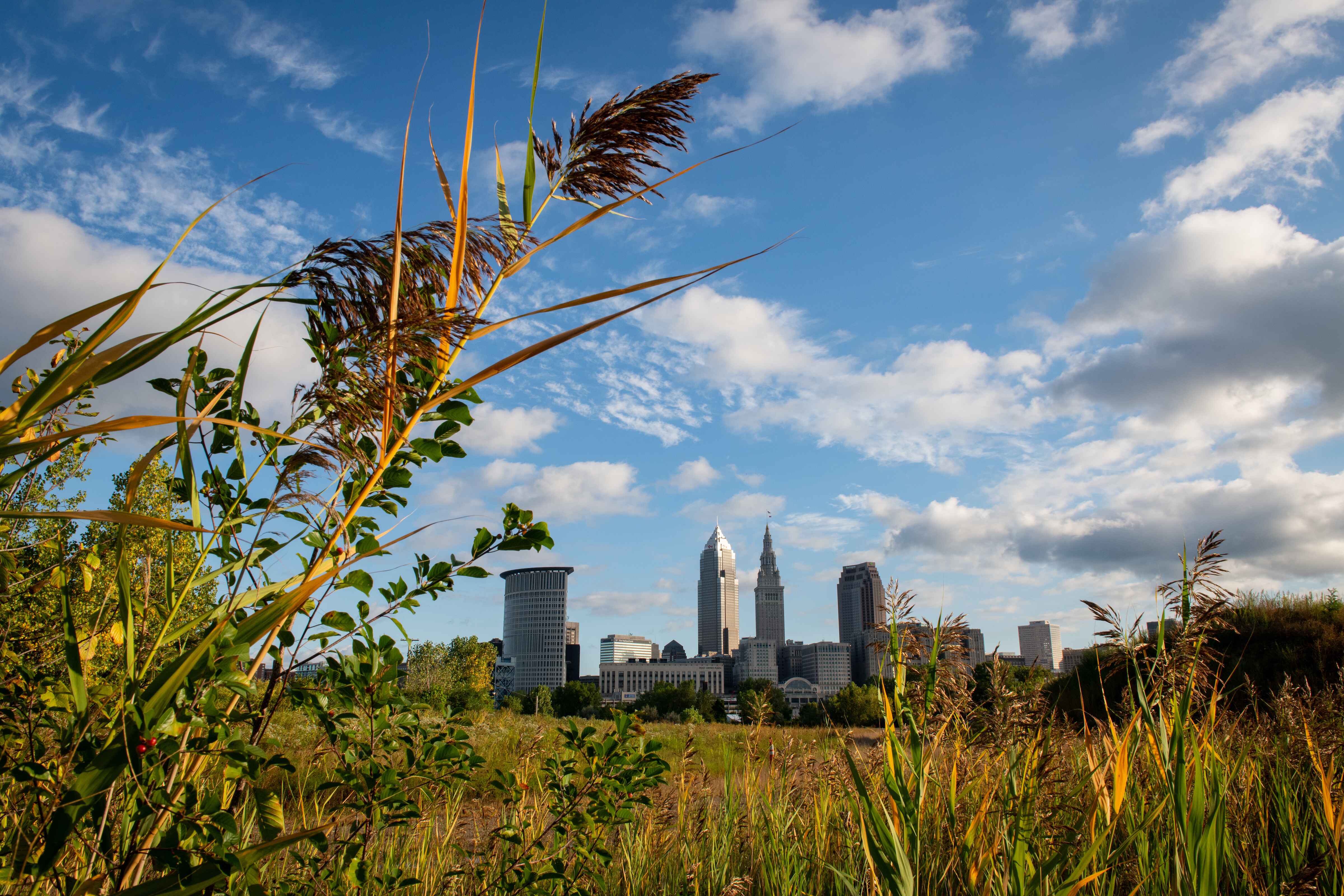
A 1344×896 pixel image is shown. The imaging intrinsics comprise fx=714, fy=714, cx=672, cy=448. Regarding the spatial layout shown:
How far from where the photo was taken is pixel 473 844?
10.3 feet

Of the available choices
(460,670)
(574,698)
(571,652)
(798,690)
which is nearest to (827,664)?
(798,690)

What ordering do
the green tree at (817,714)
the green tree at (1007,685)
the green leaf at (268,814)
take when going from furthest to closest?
1. the green tree at (817,714)
2. the green tree at (1007,685)
3. the green leaf at (268,814)

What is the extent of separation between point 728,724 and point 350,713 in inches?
558


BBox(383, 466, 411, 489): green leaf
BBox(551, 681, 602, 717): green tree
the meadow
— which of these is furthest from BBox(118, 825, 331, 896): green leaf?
BBox(551, 681, 602, 717): green tree

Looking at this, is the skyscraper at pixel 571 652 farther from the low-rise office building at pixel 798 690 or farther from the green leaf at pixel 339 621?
the green leaf at pixel 339 621

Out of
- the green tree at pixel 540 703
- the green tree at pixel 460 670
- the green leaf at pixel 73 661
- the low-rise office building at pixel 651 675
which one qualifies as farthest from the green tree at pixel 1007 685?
the low-rise office building at pixel 651 675

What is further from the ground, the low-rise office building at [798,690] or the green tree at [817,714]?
the green tree at [817,714]

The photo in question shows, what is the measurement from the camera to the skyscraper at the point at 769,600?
174 m

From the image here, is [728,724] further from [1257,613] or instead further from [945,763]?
[945,763]

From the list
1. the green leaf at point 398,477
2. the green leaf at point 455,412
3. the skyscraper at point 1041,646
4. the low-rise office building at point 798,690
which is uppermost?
the green leaf at point 455,412

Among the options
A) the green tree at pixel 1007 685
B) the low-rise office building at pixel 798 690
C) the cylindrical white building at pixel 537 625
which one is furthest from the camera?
the cylindrical white building at pixel 537 625

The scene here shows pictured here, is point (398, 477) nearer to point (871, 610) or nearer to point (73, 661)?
point (73, 661)

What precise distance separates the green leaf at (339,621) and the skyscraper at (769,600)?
6949 inches

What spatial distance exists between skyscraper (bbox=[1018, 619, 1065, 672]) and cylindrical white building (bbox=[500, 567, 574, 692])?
119927 mm
